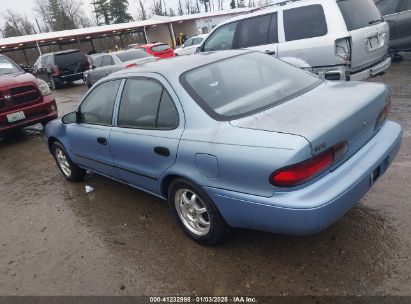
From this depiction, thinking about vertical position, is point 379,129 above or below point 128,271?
above

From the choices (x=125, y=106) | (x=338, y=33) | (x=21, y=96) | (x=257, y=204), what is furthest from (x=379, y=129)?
(x=21, y=96)

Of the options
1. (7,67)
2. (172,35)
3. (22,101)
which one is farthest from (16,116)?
(172,35)

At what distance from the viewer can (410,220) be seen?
3217 millimetres

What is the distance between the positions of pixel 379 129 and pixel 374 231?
0.87 m

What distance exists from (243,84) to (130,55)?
11.6m

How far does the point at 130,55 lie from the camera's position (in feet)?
46.2

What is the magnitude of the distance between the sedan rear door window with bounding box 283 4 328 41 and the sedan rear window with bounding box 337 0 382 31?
1.18ft

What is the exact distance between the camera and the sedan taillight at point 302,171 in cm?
242

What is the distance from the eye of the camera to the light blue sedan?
2.48 meters

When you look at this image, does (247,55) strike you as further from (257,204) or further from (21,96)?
(21,96)

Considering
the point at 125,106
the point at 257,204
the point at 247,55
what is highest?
the point at 247,55

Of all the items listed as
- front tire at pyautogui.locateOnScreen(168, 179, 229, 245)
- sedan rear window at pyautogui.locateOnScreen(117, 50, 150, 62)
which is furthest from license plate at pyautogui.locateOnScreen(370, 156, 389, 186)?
sedan rear window at pyautogui.locateOnScreen(117, 50, 150, 62)

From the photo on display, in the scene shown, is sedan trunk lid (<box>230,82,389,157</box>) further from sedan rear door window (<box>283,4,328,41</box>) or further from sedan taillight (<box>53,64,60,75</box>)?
sedan taillight (<box>53,64,60,75</box>)

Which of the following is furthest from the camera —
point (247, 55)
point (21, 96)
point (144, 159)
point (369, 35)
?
point (21, 96)
